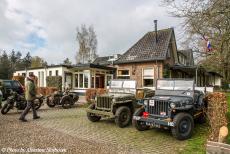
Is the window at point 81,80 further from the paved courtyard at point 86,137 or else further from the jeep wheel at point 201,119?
the jeep wheel at point 201,119

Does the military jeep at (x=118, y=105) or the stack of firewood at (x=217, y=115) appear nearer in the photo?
the stack of firewood at (x=217, y=115)

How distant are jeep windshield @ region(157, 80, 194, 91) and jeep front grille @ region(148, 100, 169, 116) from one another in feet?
4.54

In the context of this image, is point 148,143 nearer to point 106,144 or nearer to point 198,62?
point 106,144

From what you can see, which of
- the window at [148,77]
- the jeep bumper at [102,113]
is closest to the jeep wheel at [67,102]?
the jeep bumper at [102,113]

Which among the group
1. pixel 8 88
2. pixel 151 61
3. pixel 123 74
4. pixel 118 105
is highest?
pixel 151 61

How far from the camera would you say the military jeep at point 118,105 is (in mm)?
9000

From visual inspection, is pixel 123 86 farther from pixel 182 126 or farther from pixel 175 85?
pixel 182 126

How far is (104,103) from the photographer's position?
31.2ft

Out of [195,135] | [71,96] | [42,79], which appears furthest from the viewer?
[42,79]

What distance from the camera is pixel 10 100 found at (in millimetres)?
11883

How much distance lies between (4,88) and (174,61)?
14.6 meters

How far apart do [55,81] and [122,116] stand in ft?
57.3

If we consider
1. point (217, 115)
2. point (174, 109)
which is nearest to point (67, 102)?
point (174, 109)

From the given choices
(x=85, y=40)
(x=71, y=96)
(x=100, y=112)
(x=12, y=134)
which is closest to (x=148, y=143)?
(x=100, y=112)
